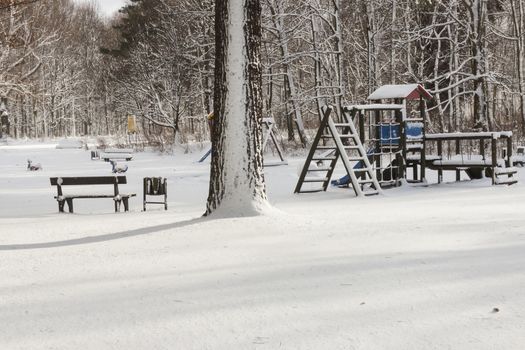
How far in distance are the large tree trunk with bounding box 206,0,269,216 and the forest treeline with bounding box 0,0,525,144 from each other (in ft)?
18.8

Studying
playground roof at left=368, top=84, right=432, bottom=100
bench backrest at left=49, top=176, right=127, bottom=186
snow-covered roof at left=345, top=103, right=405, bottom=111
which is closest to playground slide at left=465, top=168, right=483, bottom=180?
playground roof at left=368, top=84, right=432, bottom=100

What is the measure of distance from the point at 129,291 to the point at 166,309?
2.25 ft

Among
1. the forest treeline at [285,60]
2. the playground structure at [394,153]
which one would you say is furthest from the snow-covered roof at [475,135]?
the forest treeline at [285,60]

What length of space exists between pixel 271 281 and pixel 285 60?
23932 millimetres

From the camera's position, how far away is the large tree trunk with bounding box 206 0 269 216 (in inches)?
324

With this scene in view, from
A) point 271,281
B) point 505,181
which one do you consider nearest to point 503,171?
point 505,181

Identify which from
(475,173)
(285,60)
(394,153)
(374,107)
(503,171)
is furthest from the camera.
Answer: (285,60)

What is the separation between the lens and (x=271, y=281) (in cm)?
516

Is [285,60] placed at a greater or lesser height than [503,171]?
greater

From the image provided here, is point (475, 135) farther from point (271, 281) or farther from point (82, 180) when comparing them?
point (271, 281)

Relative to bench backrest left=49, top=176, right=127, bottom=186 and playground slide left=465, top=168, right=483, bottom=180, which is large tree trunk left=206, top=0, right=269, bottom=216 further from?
playground slide left=465, top=168, right=483, bottom=180

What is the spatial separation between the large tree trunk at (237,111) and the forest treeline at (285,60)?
5733mm

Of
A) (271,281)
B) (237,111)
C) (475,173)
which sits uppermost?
(237,111)

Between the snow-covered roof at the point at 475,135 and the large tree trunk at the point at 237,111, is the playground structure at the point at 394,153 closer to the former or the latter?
the snow-covered roof at the point at 475,135
